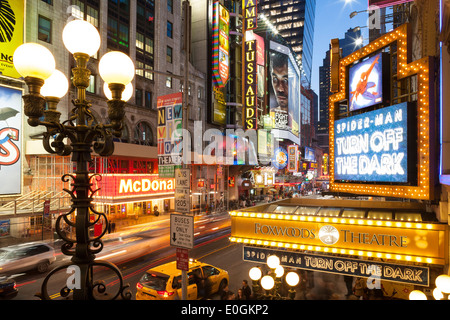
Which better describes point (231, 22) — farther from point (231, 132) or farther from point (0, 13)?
point (0, 13)

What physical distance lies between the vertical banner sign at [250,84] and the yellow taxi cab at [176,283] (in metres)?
36.1

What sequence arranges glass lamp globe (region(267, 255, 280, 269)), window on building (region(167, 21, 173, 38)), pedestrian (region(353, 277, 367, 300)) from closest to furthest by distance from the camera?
glass lamp globe (region(267, 255, 280, 269)) < pedestrian (region(353, 277, 367, 300)) < window on building (region(167, 21, 173, 38))

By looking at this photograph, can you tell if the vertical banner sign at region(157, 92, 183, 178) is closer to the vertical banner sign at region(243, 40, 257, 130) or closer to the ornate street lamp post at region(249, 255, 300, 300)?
the ornate street lamp post at region(249, 255, 300, 300)

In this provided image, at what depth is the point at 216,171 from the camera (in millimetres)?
47156

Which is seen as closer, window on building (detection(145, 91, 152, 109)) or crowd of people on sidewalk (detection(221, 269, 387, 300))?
crowd of people on sidewalk (detection(221, 269, 387, 300))

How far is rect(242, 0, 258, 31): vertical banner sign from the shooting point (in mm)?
44188

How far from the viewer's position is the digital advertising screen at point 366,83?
10.5 meters

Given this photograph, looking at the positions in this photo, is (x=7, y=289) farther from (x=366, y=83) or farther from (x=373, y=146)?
(x=366, y=83)

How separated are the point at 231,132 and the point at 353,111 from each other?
41823mm

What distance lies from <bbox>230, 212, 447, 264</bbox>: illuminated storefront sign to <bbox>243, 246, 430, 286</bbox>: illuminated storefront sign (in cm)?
33

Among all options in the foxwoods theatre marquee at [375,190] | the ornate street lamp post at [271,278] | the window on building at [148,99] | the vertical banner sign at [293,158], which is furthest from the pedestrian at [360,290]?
the vertical banner sign at [293,158]

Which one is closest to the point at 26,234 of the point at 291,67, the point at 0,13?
the point at 0,13

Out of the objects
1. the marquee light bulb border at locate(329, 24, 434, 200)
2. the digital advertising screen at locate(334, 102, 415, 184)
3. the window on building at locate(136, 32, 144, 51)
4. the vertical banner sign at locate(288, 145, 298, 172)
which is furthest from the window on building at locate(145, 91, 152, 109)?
the vertical banner sign at locate(288, 145, 298, 172)

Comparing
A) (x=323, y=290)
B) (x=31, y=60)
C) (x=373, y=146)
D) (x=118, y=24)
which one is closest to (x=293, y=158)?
(x=118, y=24)
